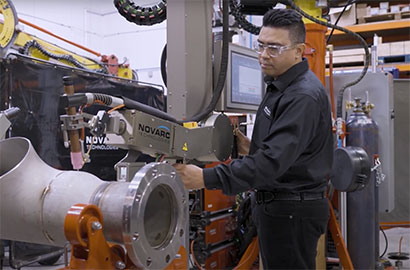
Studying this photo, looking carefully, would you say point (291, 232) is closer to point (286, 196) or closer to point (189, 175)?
point (286, 196)

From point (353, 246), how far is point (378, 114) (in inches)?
43.0

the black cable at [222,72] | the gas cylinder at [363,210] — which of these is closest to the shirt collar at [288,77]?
the black cable at [222,72]

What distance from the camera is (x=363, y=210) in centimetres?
321

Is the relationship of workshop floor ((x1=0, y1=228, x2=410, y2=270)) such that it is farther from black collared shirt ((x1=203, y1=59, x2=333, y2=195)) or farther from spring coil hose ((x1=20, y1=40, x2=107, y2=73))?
black collared shirt ((x1=203, y1=59, x2=333, y2=195))

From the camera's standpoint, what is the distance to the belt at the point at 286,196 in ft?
5.98

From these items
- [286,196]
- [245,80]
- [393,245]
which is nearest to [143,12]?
[245,80]

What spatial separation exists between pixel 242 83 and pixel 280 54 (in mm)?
404

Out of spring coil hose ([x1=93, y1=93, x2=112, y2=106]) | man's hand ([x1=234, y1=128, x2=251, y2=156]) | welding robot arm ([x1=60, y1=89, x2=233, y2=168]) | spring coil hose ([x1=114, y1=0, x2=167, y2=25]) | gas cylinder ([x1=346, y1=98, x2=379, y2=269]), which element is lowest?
gas cylinder ([x1=346, y1=98, x2=379, y2=269])

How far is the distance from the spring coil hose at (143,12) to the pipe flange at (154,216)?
3.42 ft

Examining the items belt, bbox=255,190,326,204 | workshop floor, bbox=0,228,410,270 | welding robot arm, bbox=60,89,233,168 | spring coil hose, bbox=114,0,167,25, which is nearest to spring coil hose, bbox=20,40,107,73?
workshop floor, bbox=0,228,410,270

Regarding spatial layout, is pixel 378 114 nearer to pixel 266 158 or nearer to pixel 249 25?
pixel 249 25

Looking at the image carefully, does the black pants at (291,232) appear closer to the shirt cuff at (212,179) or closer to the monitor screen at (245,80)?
the shirt cuff at (212,179)

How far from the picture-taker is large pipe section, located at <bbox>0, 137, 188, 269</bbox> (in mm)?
1076

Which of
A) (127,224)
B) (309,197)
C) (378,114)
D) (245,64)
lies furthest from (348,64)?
(127,224)
